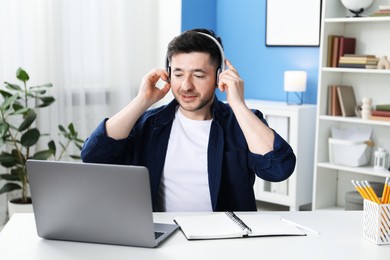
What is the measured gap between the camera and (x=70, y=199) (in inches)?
66.3

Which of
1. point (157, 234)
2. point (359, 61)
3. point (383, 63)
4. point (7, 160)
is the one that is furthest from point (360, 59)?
point (157, 234)

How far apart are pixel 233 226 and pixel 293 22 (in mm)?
3389

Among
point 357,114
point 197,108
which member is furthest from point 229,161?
→ point 357,114

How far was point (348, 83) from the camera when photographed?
178 inches

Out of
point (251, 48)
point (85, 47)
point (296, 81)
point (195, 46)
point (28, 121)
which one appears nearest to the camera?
point (195, 46)

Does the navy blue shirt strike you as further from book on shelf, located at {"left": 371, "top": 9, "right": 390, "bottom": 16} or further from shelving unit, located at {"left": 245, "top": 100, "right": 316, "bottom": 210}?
shelving unit, located at {"left": 245, "top": 100, "right": 316, "bottom": 210}

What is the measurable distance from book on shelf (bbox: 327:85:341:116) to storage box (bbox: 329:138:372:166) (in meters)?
0.20

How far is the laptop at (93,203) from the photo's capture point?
63.8 inches

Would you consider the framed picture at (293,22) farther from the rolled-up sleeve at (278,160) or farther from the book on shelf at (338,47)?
the rolled-up sleeve at (278,160)

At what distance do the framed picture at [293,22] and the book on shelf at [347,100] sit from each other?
537 millimetres

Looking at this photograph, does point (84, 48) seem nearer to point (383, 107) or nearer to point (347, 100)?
point (347, 100)

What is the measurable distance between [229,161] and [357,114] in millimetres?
2451

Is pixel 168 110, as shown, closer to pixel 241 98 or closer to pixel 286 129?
pixel 241 98

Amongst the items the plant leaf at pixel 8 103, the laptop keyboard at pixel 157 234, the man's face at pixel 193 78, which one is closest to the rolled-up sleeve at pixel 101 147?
the man's face at pixel 193 78
